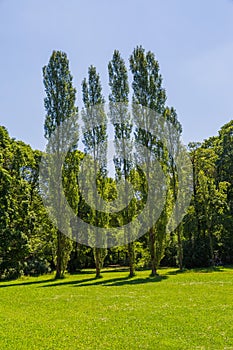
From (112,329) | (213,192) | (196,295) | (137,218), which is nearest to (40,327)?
(112,329)

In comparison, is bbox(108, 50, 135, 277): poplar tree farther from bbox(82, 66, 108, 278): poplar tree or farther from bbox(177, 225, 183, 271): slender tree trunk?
bbox(177, 225, 183, 271): slender tree trunk

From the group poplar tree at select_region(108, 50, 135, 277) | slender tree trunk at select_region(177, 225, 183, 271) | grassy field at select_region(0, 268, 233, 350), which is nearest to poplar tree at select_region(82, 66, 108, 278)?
poplar tree at select_region(108, 50, 135, 277)

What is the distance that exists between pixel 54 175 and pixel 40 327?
46.6 ft

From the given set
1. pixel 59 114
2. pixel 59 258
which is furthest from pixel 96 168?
pixel 59 258

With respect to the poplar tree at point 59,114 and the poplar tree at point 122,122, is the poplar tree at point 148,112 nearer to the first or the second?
the poplar tree at point 122,122

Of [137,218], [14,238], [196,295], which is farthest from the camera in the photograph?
[14,238]

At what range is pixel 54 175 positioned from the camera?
21.7 m

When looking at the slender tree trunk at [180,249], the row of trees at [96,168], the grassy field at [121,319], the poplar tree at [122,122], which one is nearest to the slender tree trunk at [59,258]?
the row of trees at [96,168]

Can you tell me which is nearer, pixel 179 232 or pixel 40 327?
pixel 40 327

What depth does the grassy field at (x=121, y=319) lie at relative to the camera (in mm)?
6836

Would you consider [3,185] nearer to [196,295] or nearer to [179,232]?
[179,232]

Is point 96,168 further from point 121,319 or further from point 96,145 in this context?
point 121,319

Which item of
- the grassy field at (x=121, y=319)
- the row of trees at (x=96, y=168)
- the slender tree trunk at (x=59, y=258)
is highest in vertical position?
the row of trees at (x=96, y=168)

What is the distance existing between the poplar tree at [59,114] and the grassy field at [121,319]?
313 inches
